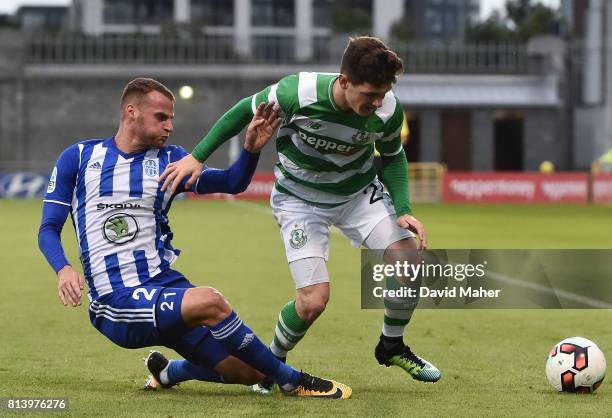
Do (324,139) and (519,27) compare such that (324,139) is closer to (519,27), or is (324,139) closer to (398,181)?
(398,181)

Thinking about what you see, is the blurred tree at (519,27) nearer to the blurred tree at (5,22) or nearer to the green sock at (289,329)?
the blurred tree at (5,22)

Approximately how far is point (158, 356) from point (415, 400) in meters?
1.38

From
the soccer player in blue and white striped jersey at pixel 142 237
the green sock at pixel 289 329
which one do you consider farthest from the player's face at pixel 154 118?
the green sock at pixel 289 329

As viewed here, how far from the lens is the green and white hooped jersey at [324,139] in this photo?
671 cm

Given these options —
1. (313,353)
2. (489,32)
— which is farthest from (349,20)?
(313,353)

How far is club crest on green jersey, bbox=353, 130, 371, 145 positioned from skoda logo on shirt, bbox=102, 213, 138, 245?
128cm

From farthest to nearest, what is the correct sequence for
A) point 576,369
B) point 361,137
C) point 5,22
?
point 5,22 → point 361,137 → point 576,369

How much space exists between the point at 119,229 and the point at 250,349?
0.88m

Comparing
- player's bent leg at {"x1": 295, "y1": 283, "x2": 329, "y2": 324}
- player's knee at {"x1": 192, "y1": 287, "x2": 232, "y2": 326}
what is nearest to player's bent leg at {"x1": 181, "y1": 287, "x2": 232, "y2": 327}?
player's knee at {"x1": 192, "y1": 287, "x2": 232, "y2": 326}

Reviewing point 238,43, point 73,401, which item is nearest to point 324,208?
point 73,401

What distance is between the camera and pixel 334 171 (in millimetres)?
7020

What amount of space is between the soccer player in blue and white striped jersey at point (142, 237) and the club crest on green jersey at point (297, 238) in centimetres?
67

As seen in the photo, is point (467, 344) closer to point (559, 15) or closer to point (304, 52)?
point (304, 52)

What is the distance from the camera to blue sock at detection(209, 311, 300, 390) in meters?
6.13
